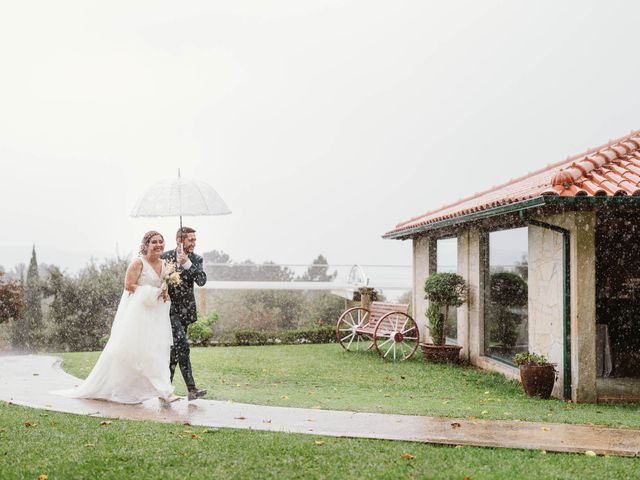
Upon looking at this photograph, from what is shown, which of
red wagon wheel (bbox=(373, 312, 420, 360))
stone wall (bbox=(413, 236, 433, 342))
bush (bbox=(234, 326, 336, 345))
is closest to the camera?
red wagon wheel (bbox=(373, 312, 420, 360))

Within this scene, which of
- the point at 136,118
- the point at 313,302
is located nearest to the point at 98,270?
the point at 313,302

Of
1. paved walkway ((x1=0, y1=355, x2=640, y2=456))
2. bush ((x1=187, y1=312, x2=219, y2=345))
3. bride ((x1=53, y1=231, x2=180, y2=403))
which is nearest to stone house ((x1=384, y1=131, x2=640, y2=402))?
paved walkway ((x1=0, y1=355, x2=640, y2=456))

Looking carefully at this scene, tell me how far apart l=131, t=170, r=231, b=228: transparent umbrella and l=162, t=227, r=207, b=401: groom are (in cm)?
42

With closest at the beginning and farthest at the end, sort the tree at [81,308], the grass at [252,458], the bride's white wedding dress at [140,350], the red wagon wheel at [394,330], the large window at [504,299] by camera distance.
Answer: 1. the grass at [252,458]
2. the bride's white wedding dress at [140,350]
3. the large window at [504,299]
4. the red wagon wheel at [394,330]
5. the tree at [81,308]

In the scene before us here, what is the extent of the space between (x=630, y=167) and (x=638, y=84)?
4897 cm

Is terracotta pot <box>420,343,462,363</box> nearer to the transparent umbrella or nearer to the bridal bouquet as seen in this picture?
the transparent umbrella

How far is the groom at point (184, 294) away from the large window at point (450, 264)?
711 cm

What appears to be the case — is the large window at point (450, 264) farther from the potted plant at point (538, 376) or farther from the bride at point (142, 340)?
the bride at point (142, 340)

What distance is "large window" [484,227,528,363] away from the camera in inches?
459

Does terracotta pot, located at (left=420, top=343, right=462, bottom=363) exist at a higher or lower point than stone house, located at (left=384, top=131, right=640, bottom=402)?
lower

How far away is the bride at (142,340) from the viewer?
25.4ft

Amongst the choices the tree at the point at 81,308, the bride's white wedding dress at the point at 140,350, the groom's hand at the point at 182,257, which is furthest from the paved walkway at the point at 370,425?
the tree at the point at 81,308

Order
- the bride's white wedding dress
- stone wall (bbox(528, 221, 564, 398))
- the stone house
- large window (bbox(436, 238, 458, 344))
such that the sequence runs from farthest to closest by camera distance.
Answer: large window (bbox(436, 238, 458, 344))
stone wall (bbox(528, 221, 564, 398))
the stone house
the bride's white wedding dress

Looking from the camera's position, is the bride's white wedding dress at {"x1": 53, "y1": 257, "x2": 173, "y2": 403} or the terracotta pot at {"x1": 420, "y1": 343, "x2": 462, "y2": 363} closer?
the bride's white wedding dress at {"x1": 53, "y1": 257, "x2": 173, "y2": 403}
